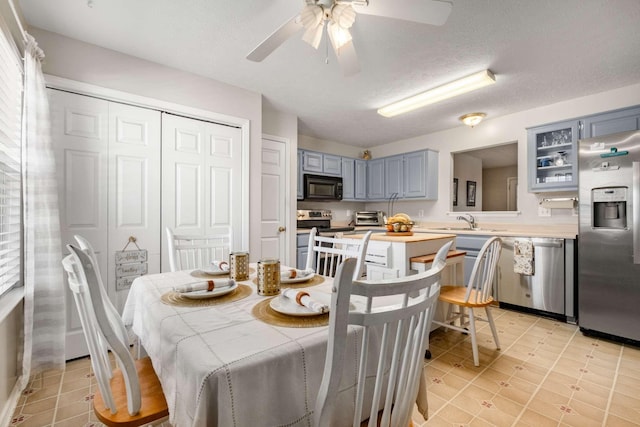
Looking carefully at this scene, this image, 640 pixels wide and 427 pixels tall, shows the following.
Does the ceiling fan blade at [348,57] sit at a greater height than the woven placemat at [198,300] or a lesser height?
greater

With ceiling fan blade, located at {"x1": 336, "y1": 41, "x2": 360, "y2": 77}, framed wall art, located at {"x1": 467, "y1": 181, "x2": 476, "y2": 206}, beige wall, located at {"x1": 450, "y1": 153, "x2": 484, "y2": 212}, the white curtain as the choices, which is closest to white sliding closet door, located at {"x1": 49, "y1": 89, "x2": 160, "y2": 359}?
the white curtain

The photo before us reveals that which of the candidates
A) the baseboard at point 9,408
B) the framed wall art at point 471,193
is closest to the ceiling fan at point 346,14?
the baseboard at point 9,408

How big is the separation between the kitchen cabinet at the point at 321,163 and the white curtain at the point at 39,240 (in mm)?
3006

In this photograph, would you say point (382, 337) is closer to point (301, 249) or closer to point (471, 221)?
point (301, 249)

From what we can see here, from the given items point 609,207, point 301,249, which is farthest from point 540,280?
point 301,249

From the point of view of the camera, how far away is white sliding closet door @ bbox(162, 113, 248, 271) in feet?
8.62

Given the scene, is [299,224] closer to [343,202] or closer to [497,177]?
[343,202]

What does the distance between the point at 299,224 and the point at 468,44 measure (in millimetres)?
2878

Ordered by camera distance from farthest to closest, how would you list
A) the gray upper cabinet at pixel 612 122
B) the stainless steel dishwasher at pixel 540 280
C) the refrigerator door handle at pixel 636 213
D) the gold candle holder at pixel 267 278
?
the stainless steel dishwasher at pixel 540 280 → the gray upper cabinet at pixel 612 122 → the refrigerator door handle at pixel 636 213 → the gold candle holder at pixel 267 278

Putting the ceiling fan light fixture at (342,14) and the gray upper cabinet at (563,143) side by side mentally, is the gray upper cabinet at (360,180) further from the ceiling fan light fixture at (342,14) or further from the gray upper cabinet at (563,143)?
the ceiling fan light fixture at (342,14)

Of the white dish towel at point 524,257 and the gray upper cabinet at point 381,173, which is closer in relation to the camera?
the white dish towel at point 524,257

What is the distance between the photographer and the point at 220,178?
9.66ft

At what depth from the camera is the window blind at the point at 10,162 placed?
64.5 inches

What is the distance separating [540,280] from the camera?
3.04m
